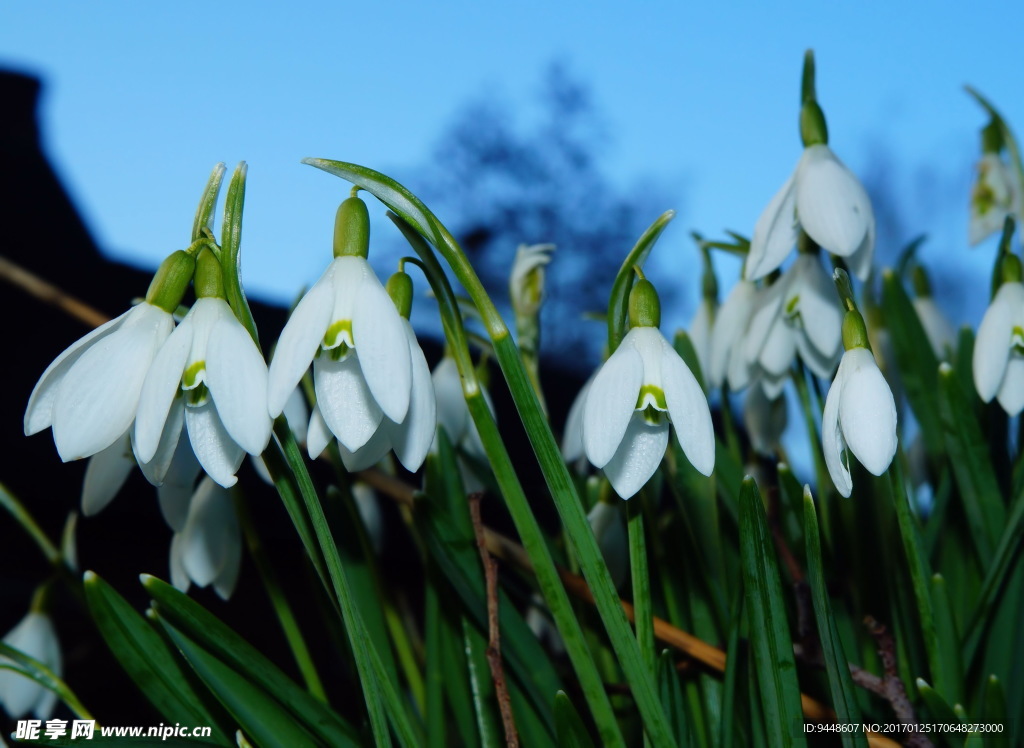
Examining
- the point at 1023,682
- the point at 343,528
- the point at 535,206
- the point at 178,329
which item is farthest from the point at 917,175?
the point at 178,329

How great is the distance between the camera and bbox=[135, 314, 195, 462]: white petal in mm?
474

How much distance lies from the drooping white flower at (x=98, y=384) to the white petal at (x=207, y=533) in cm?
25

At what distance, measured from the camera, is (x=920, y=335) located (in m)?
0.94

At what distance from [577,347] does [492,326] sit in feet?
6.50

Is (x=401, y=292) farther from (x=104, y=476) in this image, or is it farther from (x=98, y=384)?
(x=104, y=476)

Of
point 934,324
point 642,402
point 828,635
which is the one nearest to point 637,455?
point 642,402

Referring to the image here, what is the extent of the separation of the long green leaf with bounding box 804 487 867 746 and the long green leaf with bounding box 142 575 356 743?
0.33 m

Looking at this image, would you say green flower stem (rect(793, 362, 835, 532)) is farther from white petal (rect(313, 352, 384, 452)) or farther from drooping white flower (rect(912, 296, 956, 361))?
white petal (rect(313, 352, 384, 452))

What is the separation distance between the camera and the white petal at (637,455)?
55 centimetres

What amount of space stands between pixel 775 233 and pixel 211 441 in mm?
509

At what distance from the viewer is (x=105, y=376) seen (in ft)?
1.60

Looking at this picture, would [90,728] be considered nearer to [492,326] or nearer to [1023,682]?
[492,326]

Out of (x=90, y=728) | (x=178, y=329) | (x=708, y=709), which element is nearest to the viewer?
(x=178, y=329)

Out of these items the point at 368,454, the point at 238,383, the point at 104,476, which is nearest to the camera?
the point at 238,383
